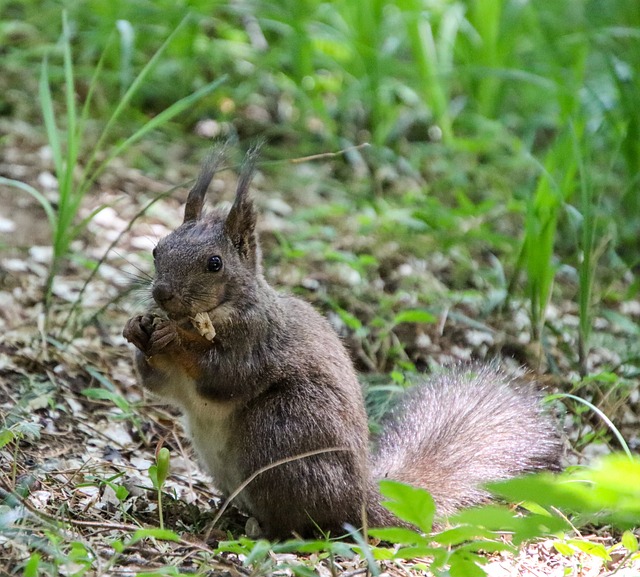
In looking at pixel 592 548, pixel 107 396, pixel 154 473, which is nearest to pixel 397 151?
pixel 107 396

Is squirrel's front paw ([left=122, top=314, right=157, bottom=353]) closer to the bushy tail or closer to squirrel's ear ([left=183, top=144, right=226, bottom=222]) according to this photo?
squirrel's ear ([left=183, top=144, right=226, bottom=222])

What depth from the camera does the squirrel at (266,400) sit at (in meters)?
3.24

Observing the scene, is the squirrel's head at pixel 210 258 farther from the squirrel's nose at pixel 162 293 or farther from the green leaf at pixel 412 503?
the green leaf at pixel 412 503

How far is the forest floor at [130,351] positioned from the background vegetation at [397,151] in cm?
3

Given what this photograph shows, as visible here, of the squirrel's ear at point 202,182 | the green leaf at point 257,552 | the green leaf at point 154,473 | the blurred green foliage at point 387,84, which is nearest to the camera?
the green leaf at point 257,552

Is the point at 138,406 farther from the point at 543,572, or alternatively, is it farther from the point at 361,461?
the point at 543,572

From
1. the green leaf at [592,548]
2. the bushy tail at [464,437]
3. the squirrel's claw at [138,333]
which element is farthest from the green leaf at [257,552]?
the green leaf at [592,548]

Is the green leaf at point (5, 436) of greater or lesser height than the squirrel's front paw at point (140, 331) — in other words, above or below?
below

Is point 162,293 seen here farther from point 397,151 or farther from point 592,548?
point 397,151

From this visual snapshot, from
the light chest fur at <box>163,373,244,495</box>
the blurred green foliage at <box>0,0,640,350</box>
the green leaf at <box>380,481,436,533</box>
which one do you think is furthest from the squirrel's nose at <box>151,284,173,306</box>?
the blurred green foliage at <box>0,0,640,350</box>

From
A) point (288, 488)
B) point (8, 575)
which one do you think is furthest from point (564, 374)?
point (8, 575)

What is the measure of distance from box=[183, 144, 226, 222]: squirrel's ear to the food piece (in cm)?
47

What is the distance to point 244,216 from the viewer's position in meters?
3.41

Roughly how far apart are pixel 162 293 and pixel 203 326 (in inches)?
7.3
